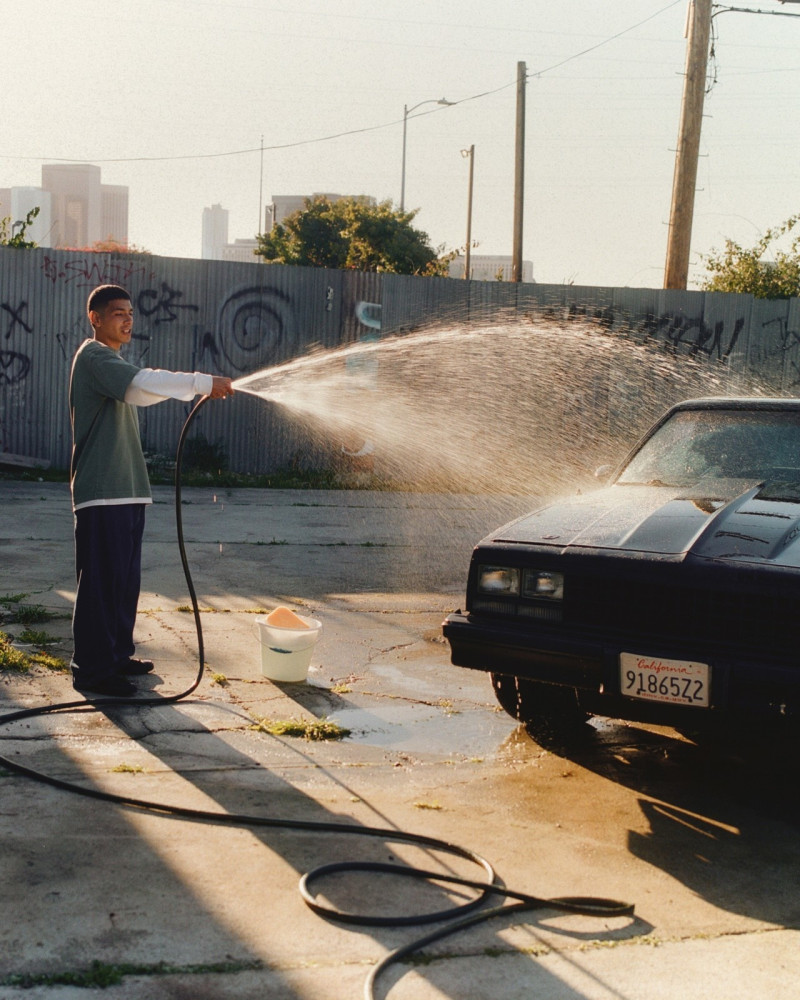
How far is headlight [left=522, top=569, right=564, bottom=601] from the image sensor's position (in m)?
4.43

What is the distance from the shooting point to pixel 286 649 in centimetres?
561

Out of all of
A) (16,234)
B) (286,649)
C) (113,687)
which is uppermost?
(16,234)

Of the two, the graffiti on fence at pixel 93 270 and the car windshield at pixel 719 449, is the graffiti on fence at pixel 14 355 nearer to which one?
the graffiti on fence at pixel 93 270

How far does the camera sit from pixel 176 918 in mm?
3135

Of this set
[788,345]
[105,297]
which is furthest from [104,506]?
[788,345]

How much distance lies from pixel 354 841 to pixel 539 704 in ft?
4.86

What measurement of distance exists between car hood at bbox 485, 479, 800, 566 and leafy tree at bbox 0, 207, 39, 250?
1268cm

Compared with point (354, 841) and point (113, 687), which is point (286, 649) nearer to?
point (113, 687)

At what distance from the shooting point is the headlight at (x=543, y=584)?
443 centimetres

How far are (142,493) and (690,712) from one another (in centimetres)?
285

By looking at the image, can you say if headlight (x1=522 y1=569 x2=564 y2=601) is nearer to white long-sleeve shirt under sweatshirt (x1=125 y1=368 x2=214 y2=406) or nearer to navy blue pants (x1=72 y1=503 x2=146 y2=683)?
white long-sleeve shirt under sweatshirt (x1=125 y1=368 x2=214 y2=406)

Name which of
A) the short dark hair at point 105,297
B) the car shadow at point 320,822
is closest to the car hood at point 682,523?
the car shadow at point 320,822

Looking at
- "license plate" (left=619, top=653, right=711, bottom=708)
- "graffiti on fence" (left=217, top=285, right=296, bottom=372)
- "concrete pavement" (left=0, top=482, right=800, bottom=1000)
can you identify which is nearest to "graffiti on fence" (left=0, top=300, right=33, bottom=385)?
"graffiti on fence" (left=217, top=285, right=296, bottom=372)

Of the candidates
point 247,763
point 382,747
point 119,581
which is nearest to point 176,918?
point 247,763
